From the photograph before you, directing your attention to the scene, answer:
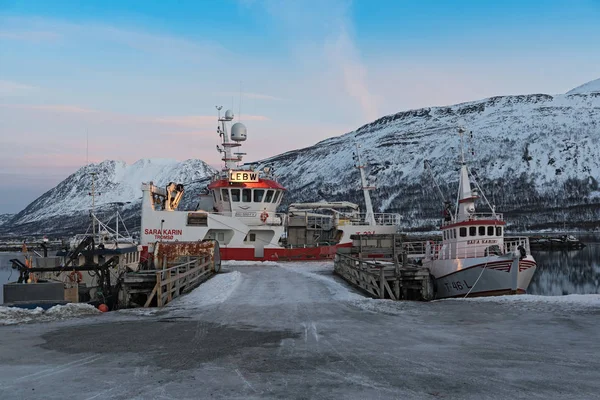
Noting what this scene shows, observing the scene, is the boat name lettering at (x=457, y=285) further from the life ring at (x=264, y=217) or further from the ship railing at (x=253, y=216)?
the life ring at (x=264, y=217)

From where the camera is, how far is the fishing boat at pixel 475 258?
77.9ft

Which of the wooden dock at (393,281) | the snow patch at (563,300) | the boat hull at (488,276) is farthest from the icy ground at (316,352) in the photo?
the boat hull at (488,276)

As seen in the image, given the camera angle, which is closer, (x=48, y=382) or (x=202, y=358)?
(x=48, y=382)

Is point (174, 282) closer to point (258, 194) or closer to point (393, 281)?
point (393, 281)

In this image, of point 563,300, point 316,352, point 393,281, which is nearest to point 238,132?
point 393,281

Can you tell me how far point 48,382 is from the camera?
28.3 feet

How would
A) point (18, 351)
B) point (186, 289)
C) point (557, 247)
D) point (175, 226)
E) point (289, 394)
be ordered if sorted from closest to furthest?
point (289, 394) < point (18, 351) < point (186, 289) < point (175, 226) < point (557, 247)

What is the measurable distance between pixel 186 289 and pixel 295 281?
5.01 m

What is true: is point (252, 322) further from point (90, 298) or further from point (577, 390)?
point (90, 298)

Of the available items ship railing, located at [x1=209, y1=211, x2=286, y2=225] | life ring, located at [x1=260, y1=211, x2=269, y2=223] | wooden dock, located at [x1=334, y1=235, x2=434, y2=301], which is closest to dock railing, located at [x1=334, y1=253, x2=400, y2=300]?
wooden dock, located at [x1=334, y1=235, x2=434, y2=301]

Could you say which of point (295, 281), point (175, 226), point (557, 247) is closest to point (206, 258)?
point (295, 281)

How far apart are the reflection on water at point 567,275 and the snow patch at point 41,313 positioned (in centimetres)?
3273

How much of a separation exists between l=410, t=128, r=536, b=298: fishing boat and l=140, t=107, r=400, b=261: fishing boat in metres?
13.2

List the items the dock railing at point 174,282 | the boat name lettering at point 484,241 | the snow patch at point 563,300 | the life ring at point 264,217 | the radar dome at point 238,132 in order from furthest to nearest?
the radar dome at point 238,132
the life ring at point 264,217
the boat name lettering at point 484,241
the dock railing at point 174,282
the snow patch at point 563,300
